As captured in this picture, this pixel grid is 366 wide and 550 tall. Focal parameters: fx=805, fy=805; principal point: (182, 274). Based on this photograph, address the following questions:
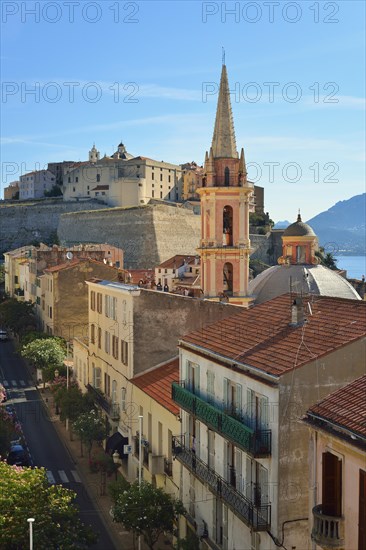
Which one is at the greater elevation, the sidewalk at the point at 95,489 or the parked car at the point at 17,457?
the parked car at the point at 17,457

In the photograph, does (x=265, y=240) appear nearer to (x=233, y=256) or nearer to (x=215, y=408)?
(x=233, y=256)

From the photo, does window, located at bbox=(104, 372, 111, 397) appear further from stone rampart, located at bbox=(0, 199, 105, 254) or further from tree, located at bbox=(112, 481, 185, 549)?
stone rampart, located at bbox=(0, 199, 105, 254)

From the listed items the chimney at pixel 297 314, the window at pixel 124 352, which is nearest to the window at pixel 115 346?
the window at pixel 124 352

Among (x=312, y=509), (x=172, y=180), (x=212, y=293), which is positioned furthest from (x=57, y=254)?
(x=172, y=180)

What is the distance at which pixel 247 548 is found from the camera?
59.1ft

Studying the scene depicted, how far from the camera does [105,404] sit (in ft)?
119

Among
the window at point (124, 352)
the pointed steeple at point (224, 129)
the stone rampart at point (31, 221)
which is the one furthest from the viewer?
the stone rampart at point (31, 221)

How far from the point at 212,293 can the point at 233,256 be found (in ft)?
7.75

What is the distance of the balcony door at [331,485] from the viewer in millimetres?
12297

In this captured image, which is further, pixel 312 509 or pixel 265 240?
pixel 265 240

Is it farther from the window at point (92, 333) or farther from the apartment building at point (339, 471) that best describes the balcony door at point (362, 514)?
the window at point (92, 333)

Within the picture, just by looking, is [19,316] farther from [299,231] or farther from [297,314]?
[297,314]

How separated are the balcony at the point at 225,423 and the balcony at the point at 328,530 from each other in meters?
4.17

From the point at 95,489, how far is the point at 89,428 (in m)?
3.27
